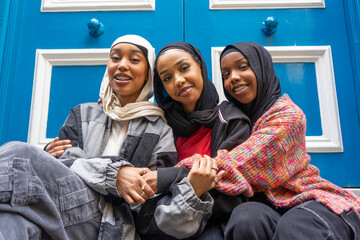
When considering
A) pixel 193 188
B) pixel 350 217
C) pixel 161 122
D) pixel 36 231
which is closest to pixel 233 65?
pixel 161 122

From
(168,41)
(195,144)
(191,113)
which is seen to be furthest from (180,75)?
(168,41)

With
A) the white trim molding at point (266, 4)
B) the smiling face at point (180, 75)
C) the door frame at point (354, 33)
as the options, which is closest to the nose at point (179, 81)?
the smiling face at point (180, 75)

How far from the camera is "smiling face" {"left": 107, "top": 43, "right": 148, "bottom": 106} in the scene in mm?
1294

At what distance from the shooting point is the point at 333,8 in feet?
5.18

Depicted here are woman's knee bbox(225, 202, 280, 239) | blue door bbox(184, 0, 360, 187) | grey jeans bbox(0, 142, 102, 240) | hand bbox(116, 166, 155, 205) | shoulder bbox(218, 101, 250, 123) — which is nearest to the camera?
grey jeans bbox(0, 142, 102, 240)

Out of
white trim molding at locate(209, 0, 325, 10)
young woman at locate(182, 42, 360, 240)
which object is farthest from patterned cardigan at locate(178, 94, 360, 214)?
white trim molding at locate(209, 0, 325, 10)

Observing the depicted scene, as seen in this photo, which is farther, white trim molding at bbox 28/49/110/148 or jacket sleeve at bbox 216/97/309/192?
white trim molding at bbox 28/49/110/148

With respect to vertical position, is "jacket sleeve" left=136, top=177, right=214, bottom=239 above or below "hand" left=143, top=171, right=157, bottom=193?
below

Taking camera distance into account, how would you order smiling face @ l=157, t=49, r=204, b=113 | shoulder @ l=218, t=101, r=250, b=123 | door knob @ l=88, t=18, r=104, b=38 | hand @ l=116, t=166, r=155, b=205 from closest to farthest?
1. hand @ l=116, t=166, r=155, b=205
2. shoulder @ l=218, t=101, r=250, b=123
3. smiling face @ l=157, t=49, r=204, b=113
4. door knob @ l=88, t=18, r=104, b=38

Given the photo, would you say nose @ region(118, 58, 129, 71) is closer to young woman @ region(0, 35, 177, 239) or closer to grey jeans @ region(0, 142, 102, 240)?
young woman @ region(0, 35, 177, 239)

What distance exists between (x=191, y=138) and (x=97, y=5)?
885 mm

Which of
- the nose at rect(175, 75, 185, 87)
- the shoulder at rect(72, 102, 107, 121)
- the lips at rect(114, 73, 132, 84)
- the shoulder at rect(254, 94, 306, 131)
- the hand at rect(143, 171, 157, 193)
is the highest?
the lips at rect(114, 73, 132, 84)

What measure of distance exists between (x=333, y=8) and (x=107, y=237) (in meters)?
1.47

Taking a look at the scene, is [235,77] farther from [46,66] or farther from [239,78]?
[46,66]
